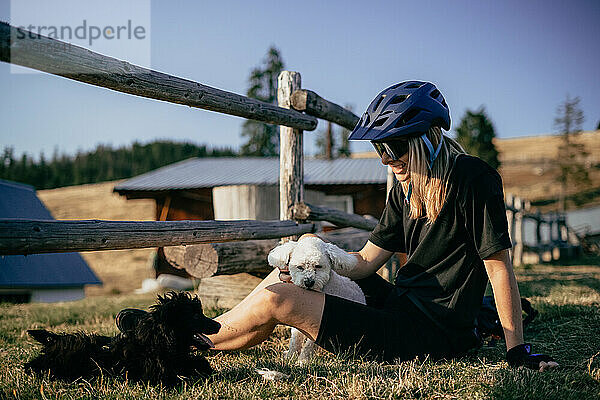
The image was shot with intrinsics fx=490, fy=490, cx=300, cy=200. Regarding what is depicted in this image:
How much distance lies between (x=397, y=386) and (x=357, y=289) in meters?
1.04

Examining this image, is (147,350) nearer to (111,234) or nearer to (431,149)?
(111,234)

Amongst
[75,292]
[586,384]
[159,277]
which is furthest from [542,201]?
[586,384]

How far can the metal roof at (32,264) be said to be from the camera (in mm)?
7648

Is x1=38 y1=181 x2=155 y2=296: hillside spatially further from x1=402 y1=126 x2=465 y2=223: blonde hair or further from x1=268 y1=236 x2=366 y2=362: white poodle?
x1=402 y1=126 x2=465 y2=223: blonde hair

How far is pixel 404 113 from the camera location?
3.05 m

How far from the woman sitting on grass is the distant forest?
150 feet

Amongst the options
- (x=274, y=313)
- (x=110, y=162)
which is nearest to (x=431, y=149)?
(x=274, y=313)

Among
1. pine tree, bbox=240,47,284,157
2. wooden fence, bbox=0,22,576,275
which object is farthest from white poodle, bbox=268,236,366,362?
pine tree, bbox=240,47,284,157

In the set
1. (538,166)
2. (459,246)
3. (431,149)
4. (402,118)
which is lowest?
(459,246)

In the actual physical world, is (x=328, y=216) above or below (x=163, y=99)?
below

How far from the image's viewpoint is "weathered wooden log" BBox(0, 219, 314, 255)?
233cm

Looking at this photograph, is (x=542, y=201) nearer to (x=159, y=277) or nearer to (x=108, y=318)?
(x=159, y=277)

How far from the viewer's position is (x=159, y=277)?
20.7 meters

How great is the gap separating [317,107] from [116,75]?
8.42 ft
